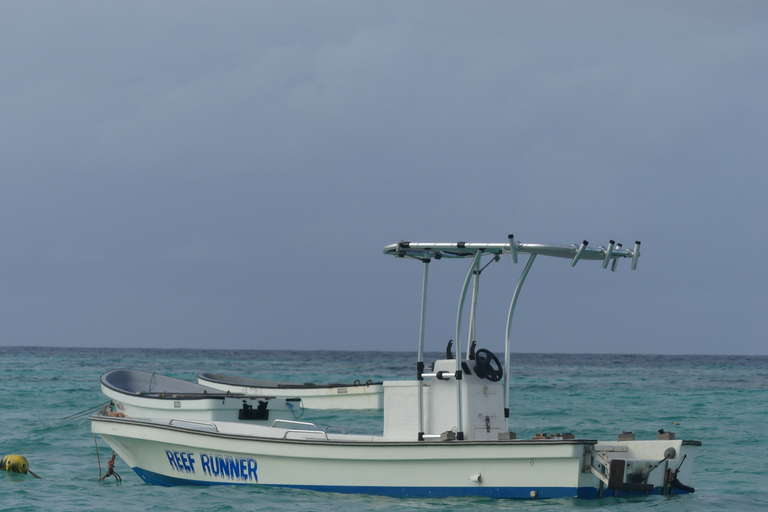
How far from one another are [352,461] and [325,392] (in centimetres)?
1547

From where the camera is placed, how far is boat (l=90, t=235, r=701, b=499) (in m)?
11.8

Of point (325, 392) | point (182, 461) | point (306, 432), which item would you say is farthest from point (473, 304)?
point (325, 392)

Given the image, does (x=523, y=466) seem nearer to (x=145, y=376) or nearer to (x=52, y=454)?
(x=52, y=454)

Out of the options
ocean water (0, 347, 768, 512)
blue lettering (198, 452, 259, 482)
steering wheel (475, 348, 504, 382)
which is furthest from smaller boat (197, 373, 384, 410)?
steering wheel (475, 348, 504, 382)

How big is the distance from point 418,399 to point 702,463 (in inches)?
352

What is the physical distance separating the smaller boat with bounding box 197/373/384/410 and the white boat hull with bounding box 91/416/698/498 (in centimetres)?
1211

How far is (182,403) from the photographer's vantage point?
67.9 ft

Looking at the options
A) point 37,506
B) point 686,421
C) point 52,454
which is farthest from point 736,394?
point 37,506

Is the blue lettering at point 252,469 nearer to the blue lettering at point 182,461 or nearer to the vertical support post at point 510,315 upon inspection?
the blue lettering at point 182,461

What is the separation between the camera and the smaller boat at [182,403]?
18.1m

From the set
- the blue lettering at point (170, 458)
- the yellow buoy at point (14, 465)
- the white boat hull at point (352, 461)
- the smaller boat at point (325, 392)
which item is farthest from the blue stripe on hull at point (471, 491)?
the smaller boat at point (325, 392)

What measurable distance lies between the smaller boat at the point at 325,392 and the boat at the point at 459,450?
42.2 ft

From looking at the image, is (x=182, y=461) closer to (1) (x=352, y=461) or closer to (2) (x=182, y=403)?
(1) (x=352, y=461)

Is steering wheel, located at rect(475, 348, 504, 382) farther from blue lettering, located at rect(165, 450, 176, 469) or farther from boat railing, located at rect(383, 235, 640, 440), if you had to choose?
blue lettering, located at rect(165, 450, 176, 469)
